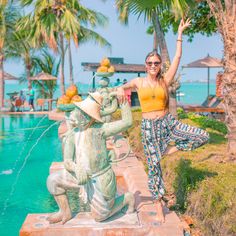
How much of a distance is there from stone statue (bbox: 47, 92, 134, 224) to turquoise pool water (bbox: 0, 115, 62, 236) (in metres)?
1.64

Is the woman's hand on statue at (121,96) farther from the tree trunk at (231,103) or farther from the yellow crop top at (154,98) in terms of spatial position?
the tree trunk at (231,103)

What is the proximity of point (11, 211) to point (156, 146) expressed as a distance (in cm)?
268

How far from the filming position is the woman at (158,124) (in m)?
3.76

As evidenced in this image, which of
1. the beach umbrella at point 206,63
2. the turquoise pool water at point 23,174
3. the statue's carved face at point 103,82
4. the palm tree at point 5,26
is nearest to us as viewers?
the turquoise pool water at point 23,174

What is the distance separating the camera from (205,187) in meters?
4.31

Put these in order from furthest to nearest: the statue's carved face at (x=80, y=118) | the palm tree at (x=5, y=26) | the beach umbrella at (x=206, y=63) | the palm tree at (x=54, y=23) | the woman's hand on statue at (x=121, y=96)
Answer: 1. the palm tree at (x=5, y=26)
2. the palm tree at (x=54, y=23)
3. the beach umbrella at (x=206, y=63)
4. the woman's hand on statue at (x=121, y=96)
5. the statue's carved face at (x=80, y=118)

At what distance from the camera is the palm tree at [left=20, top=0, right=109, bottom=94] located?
20302 mm

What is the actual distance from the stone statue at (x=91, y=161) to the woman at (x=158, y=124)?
45 cm

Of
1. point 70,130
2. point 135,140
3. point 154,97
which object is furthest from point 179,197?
point 135,140

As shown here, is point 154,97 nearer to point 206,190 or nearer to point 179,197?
point 206,190

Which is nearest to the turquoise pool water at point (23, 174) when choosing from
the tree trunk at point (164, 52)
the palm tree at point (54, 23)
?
the tree trunk at point (164, 52)

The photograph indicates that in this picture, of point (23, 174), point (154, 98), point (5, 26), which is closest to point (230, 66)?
point (154, 98)

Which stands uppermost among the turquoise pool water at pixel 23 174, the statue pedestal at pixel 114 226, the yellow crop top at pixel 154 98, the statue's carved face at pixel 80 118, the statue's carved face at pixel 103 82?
the statue's carved face at pixel 103 82

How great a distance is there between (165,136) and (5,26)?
2036 cm
